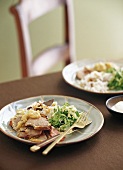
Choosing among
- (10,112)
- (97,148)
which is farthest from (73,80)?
(97,148)

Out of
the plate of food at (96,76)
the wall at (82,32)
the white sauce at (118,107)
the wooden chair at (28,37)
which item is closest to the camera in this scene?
the white sauce at (118,107)

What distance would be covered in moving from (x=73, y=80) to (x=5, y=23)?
1.23m

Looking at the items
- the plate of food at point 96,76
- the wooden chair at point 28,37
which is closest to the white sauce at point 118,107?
the plate of food at point 96,76

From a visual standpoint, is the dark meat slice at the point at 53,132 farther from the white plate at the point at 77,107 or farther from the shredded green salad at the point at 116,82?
the shredded green salad at the point at 116,82

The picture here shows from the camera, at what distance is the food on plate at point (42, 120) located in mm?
1123

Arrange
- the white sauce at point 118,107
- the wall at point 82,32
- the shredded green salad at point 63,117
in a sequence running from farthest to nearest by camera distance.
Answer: the wall at point 82,32, the white sauce at point 118,107, the shredded green salad at point 63,117

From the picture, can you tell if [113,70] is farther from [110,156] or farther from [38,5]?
[38,5]

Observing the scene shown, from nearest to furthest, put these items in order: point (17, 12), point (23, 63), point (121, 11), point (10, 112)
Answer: point (10, 112), point (17, 12), point (23, 63), point (121, 11)

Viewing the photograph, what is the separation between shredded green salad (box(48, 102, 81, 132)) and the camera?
1178 millimetres

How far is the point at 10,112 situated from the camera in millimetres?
1290

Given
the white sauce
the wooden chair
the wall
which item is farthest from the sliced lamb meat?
the wall

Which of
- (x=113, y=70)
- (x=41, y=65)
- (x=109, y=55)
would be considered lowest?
(x=109, y=55)

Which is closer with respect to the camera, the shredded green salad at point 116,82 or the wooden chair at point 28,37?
the shredded green salad at point 116,82

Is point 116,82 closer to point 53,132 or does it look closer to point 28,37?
point 53,132
